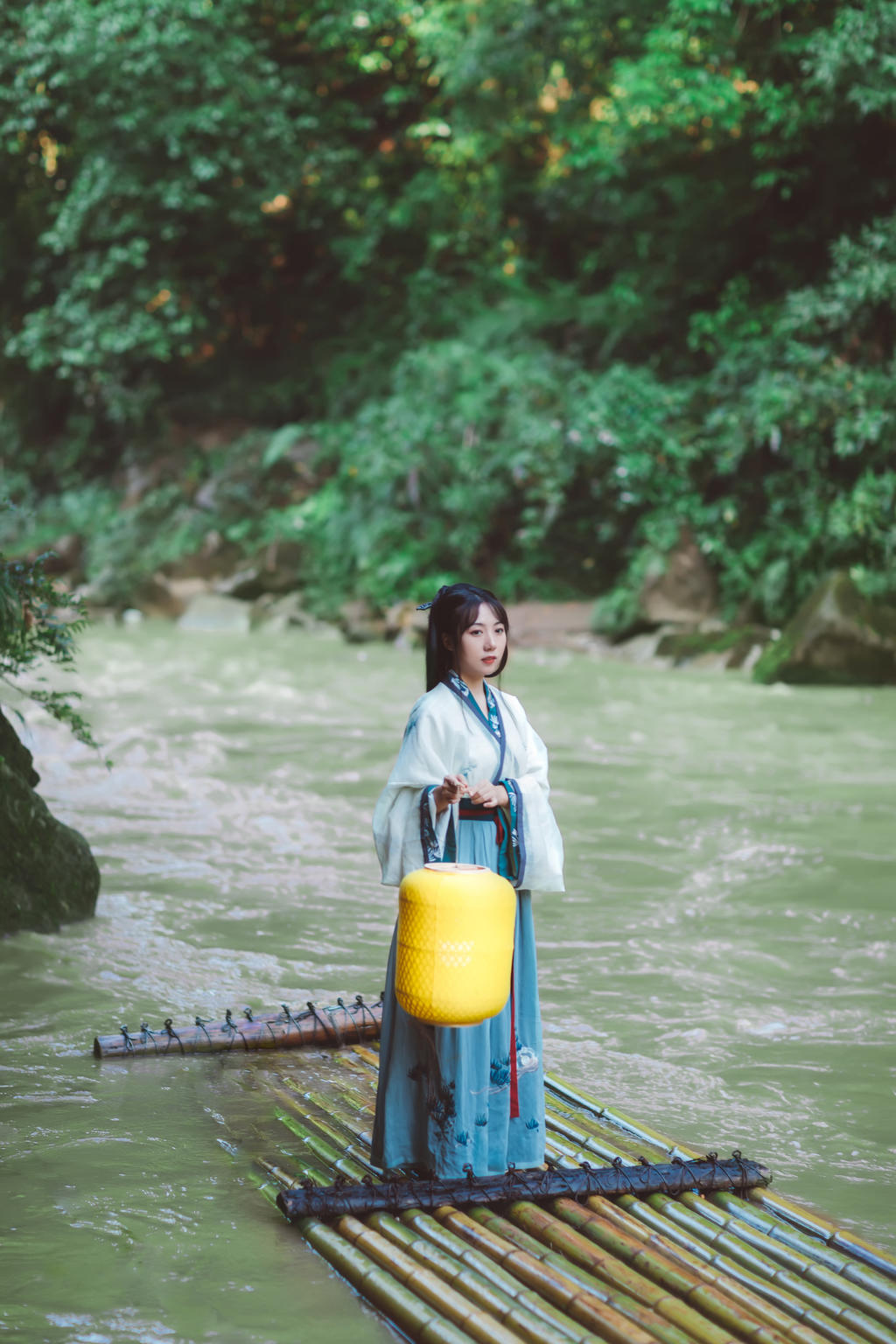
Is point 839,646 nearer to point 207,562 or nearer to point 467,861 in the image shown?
point 467,861

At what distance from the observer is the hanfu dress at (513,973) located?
10.9ft

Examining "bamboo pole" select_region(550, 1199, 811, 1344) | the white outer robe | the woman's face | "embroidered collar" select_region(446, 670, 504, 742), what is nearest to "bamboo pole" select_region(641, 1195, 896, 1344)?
"bamboo pole" select_region(550, 1199, 811, 1344)

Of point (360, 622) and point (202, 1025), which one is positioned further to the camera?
point (360, 622)

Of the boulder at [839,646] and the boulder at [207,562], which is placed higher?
the boulder at [207,562]

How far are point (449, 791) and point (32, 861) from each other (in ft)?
10.1

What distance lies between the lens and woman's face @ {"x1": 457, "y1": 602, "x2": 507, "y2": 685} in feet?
11.2

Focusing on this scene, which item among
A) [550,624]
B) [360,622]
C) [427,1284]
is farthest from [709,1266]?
[360,622]

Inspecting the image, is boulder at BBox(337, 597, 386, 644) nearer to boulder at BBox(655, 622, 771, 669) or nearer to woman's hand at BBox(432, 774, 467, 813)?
boulder at BBox(655, 622, 771, 669)

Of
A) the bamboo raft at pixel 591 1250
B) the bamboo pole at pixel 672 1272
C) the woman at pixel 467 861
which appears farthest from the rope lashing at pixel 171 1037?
the bamboo pole at pixel 672 1272

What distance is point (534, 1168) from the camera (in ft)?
11.3

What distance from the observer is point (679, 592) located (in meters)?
17.3

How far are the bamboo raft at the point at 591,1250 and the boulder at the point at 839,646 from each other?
11.1 metres

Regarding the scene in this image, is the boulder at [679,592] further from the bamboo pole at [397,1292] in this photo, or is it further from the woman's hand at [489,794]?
the bamboo pole at [397,1292]

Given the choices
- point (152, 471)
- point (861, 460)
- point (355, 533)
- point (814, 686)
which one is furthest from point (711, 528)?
point (152, 471)
